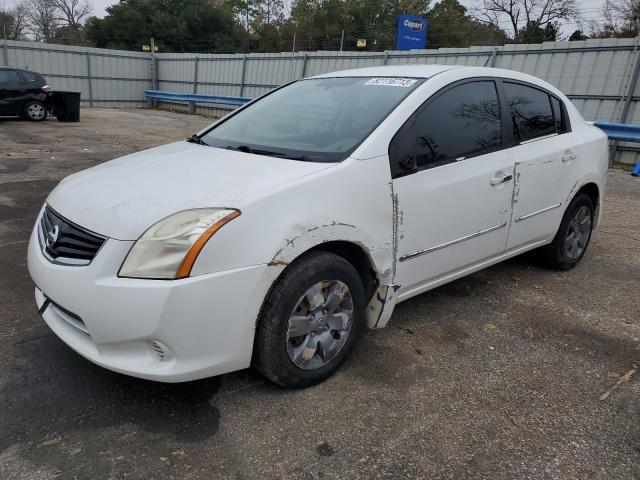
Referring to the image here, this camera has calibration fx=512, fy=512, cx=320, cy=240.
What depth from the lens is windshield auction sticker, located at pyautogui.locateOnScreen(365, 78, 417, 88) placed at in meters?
3.11

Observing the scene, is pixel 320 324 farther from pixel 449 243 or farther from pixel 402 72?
pixel 402 72

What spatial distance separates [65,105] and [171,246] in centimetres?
1543

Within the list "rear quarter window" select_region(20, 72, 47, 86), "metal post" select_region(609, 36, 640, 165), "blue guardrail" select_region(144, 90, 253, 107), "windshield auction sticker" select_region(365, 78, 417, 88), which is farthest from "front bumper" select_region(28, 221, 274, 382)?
"blue guardrail" select_region(144, 90, 253, 107)

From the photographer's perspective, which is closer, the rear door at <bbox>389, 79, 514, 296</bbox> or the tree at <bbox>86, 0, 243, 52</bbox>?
the rear door at <bbox>389, 79, 514, 296</bbox>

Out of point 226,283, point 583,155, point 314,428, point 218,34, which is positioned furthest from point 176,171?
point 218,34

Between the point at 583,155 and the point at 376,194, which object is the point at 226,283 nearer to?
the point at 376,194

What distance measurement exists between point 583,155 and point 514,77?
950 mm

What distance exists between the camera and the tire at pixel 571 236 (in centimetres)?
420

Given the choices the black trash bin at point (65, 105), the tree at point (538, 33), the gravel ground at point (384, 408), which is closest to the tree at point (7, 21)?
the black trash bin at point (65, 105)

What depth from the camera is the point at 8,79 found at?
1395 cm

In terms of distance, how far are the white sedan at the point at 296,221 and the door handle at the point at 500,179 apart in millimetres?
21

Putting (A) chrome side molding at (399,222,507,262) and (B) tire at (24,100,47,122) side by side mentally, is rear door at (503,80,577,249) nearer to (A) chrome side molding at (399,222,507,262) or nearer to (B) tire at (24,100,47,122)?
(A) chrome side molding at (399,222,507,262)

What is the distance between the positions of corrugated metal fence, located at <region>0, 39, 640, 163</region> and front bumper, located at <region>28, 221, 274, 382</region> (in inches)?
256

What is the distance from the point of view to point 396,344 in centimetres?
309
